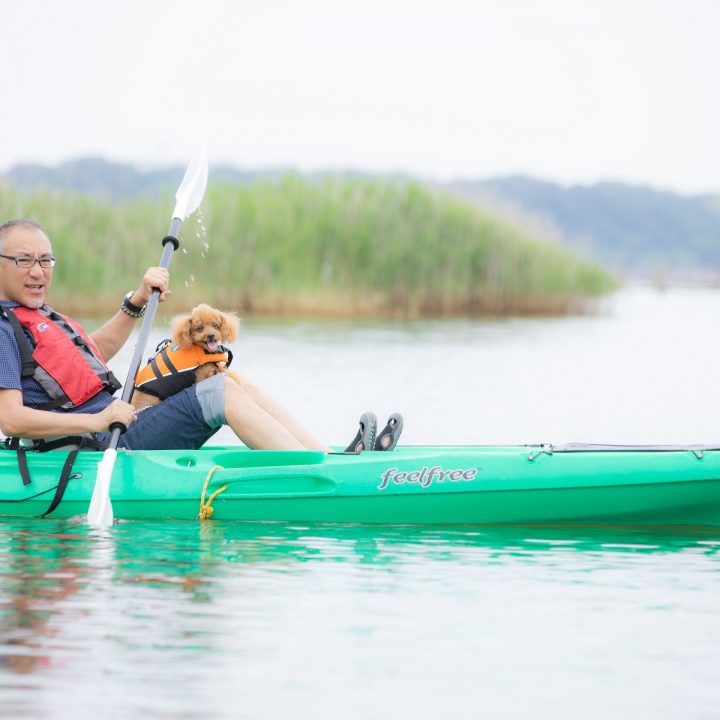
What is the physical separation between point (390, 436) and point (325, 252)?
11.8m

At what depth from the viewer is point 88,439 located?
521 centimetres

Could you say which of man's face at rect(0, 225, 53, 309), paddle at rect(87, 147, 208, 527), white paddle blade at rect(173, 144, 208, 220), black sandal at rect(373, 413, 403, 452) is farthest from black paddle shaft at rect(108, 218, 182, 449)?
black sandal at rect(373, 413, 403, 452)

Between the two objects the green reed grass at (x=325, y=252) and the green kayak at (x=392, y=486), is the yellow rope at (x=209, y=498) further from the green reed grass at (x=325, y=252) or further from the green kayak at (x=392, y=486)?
the green reed grass at (x=325, y=252)

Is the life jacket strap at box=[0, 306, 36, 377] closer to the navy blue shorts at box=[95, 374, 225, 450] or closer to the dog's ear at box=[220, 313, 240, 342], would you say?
the navy blue shorts at box=[95, 374, 225, 450]

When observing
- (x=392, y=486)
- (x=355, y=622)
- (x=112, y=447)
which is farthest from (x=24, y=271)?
(x=355, y=622)

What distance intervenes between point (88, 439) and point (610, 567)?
199 centimetres

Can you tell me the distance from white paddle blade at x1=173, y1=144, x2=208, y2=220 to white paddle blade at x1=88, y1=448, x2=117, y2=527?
5.34 ft

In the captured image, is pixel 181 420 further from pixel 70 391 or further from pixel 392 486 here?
pixel 392 486

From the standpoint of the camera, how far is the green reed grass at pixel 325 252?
1553cm

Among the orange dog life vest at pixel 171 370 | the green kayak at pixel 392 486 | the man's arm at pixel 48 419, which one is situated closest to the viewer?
the man's arm at pixel 48 419

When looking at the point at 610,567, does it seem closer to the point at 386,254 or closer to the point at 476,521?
the point at 476,521

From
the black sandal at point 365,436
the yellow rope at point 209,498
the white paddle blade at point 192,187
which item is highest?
the white paddle blade at point 192,187

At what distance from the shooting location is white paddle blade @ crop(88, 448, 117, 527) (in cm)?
501

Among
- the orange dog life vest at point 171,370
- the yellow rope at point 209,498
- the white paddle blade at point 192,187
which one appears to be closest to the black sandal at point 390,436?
the yellow rope at point 209,498
